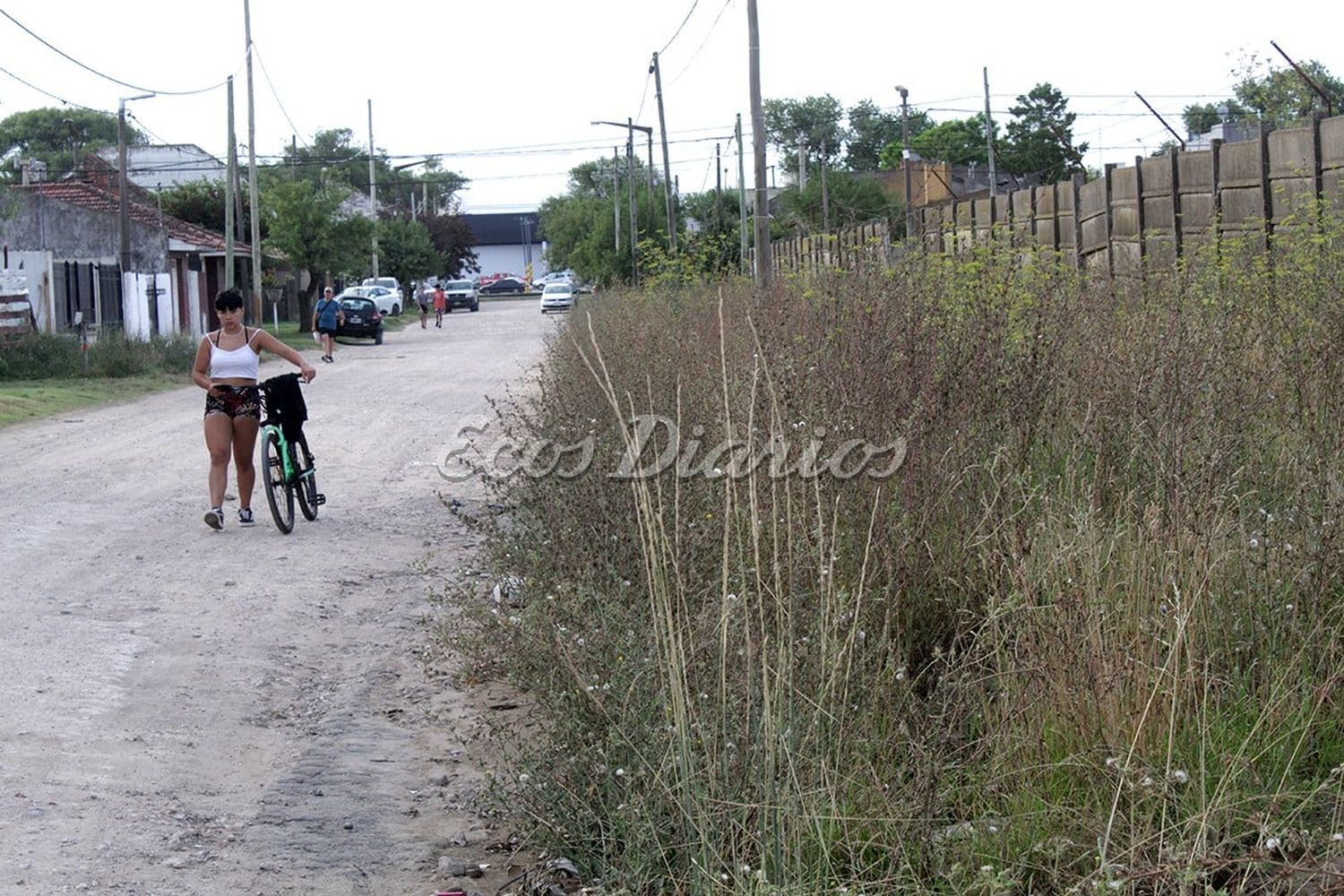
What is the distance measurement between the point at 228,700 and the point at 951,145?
299 feet

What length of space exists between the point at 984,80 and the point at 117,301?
35.6m

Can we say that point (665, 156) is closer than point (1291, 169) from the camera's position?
No

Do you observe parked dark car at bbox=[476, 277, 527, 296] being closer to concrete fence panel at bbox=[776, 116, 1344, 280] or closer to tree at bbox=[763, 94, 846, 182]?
tree at bbox=[763, 94, 846, 182]

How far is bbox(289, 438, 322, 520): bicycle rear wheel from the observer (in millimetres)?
10742

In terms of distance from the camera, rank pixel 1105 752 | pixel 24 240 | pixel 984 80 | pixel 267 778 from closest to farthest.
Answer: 1. pixel 1105 752
2. pixel 267 778
3. pixel 24 240
4. pixel 984 80

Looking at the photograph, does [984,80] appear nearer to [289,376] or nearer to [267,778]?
[289,376]

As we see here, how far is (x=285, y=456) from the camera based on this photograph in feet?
34.7

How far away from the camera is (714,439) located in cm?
699

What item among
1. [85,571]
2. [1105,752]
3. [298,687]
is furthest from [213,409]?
[1105,752]

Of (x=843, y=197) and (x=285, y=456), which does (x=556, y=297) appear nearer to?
(x=843, y=197)

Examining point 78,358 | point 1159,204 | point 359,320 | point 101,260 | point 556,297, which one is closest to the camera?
point 1159,204

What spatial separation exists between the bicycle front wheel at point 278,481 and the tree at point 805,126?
262ft

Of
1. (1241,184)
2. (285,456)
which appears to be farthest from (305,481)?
(1241,184)

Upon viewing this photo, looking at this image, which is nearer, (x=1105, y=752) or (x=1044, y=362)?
(x=1105, y=752)
